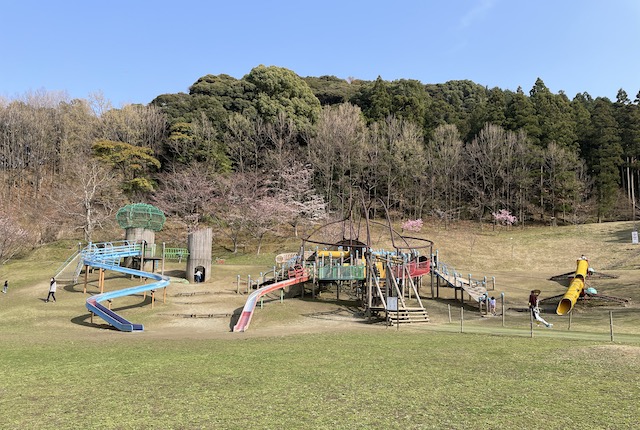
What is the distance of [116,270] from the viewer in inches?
1001

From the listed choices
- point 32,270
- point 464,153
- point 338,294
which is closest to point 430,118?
point 464,153

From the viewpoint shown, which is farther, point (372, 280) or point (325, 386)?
point (372, 280)

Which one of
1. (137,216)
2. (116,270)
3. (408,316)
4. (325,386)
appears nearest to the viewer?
(325,386)

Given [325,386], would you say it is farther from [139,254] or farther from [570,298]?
[139,254]

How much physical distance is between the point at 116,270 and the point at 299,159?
35730 mm

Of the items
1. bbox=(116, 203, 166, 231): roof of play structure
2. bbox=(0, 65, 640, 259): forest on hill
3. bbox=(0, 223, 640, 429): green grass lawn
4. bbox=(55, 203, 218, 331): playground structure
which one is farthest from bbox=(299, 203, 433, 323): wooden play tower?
bbox=(0, 65, 640, 259): forest on hill

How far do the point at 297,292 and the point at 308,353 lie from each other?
53.2 ft

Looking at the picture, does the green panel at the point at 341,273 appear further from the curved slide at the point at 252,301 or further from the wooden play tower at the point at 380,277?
the curved slide at the point at 252,301

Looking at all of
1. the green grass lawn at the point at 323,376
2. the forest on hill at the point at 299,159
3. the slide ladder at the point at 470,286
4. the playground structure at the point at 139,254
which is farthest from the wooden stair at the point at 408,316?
the forest on hill at the point at 299,159

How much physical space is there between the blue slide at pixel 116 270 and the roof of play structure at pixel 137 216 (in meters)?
2.41

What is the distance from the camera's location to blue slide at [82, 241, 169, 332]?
59.7ft

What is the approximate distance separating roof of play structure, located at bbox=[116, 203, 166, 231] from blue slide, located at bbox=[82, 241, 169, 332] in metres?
2.41

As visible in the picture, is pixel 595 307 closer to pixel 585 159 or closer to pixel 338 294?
pixel 338 294

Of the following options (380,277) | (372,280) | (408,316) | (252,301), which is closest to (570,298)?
(408,316)
